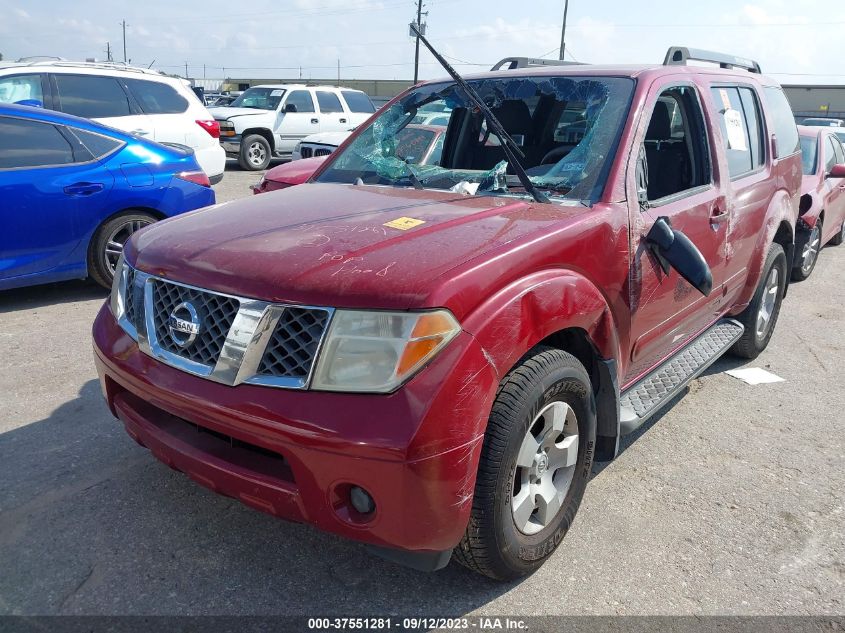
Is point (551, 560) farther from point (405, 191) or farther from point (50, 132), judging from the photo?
point (50, 132)

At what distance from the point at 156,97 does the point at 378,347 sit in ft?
28.4

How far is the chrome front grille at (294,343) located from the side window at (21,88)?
7.94 metres

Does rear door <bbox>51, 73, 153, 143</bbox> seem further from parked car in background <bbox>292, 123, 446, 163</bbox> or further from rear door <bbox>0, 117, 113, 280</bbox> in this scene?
parked car in background <bbox>292, 123, 446, 163</bbox>

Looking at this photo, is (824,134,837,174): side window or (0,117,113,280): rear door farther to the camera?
(824,134,837,174): side window

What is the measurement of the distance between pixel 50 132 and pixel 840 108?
179 feet

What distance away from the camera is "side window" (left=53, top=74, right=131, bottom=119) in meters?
8.84

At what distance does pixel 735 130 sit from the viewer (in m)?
4.24

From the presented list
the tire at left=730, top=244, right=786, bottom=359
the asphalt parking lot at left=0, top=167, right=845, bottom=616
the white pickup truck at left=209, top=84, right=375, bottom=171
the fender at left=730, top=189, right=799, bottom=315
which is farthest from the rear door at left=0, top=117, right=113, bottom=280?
the white pickup truck at left=209, top=84, right=375, bottom=171

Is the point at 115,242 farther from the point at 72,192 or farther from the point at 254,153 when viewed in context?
the point at 254,153

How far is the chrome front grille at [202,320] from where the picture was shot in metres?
2.35

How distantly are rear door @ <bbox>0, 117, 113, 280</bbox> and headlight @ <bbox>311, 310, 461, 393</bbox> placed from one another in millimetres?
4216

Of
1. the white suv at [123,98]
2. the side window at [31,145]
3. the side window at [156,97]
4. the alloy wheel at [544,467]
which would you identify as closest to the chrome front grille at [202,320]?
the alloy wheel at [544,467]

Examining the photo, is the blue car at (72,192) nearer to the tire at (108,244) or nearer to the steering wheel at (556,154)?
the tire at (108,244)

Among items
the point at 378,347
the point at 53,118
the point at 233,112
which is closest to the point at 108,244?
the point at 53,118
